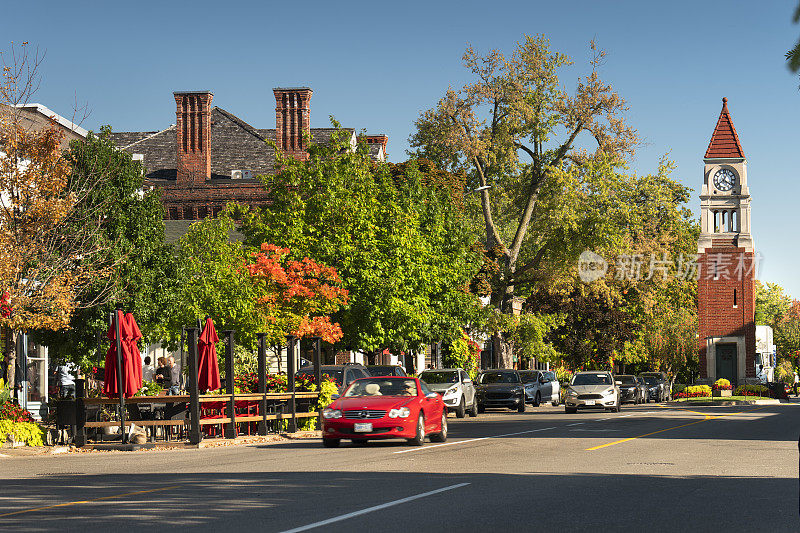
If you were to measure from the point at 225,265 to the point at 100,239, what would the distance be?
712cm

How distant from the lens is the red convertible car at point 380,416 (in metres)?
21.5

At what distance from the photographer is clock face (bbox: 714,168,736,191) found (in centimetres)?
7156

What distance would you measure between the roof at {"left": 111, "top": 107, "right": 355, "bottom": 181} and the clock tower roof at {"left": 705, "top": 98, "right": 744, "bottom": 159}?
25174 millimetres

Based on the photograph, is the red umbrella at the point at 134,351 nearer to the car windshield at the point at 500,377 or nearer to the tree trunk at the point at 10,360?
the tree trunk at the point at 10,360

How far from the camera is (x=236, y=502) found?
12.1 metres

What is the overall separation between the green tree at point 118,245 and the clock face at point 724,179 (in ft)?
169

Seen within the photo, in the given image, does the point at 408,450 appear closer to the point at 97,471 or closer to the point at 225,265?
the point at 97,471

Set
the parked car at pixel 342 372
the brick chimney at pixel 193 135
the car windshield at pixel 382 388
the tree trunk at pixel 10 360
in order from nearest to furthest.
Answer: the car windshield at pixel 382 388
the tree trunk at pixel 10 360
the parked car at pixel 342 372
the brick chimney at pixel 193 135

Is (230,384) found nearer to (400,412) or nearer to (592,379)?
(400,412)

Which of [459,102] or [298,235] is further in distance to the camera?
[459,102]

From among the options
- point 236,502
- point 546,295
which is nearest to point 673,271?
point 546,295

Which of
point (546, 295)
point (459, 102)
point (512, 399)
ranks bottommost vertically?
point (512, 399)

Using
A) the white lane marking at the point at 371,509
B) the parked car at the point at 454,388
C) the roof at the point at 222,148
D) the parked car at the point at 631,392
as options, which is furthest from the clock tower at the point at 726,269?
the white lane marking at the point at 371,509

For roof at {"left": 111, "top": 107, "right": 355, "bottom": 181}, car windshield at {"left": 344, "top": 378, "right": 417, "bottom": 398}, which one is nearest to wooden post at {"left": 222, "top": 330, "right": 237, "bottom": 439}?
car windshield at {"left": 344, "top": 378, "right": 417, "bottom": 398}
